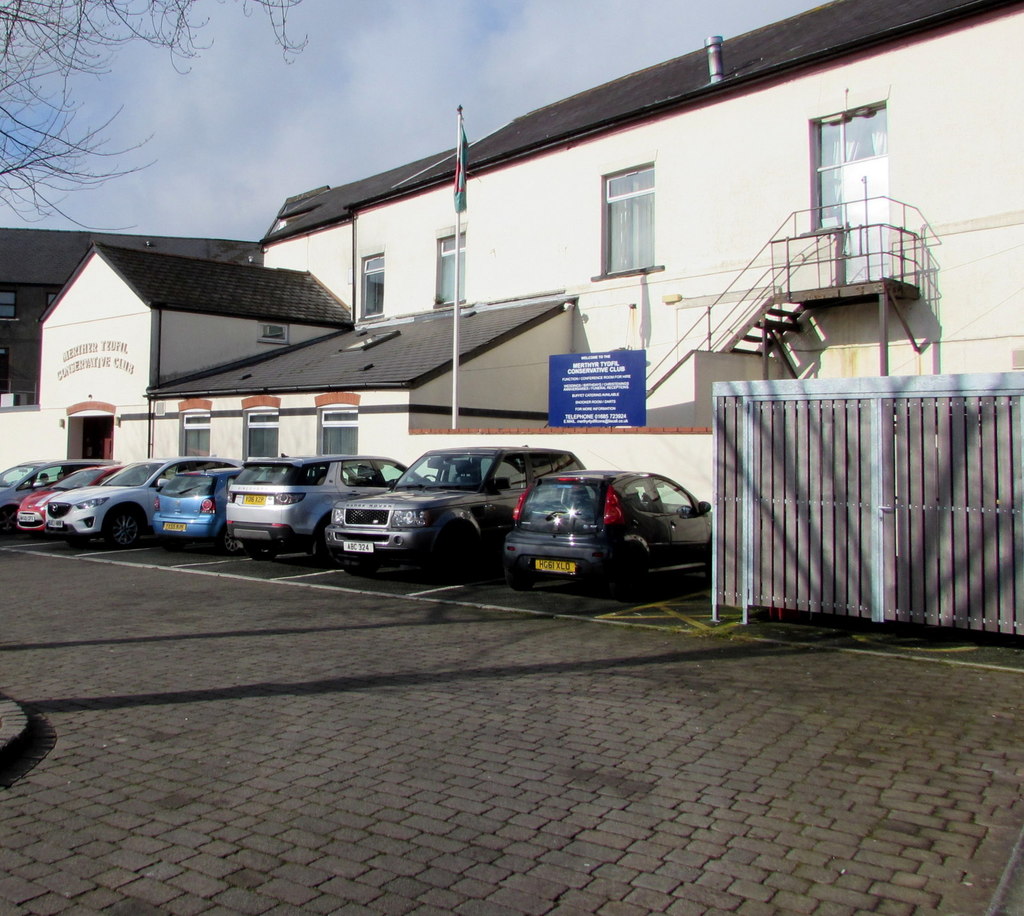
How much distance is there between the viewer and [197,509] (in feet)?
51.9

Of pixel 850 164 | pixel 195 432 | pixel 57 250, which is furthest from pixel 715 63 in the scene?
pixel 57 250

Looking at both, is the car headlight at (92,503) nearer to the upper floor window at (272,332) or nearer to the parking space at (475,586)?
the parking space at (475,586)

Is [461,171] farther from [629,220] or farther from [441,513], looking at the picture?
[441,513]

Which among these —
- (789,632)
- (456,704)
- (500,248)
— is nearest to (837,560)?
(789,632)

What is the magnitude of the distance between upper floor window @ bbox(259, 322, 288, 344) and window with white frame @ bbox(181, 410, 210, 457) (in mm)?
3939

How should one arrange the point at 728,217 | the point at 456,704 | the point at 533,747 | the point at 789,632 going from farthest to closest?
the point at 728,217
the point at 789,632
the point at 456,704
the point at 533,747

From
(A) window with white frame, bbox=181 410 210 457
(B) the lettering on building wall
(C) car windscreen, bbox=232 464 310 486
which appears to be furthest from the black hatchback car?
(B) the lettering on building wall

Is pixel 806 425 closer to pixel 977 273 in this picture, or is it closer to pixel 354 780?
pixel 354 780

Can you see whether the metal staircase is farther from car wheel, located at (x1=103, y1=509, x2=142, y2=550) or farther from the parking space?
car wheel, located at (x1=103, y1=509, x2=142, y2=550)

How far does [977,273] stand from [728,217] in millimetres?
5013

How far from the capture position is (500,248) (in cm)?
2372

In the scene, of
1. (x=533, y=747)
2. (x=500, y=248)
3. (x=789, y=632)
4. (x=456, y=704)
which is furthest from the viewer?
(x=500, y=248)

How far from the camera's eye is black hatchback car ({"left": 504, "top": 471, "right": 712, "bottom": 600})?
1057cm

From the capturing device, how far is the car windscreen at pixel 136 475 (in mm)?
17984
